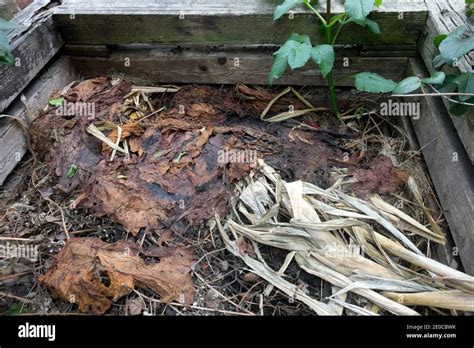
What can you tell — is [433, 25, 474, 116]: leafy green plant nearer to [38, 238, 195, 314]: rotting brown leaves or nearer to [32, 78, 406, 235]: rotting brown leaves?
[32, 78, 406, 235]: rotting brown leaves

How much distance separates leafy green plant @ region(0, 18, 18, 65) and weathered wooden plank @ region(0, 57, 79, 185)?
325 millimetres

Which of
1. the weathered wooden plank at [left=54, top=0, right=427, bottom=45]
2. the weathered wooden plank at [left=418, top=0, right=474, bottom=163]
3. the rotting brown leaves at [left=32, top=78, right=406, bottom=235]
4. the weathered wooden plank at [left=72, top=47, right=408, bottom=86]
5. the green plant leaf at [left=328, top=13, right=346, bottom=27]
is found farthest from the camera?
the weathered wooden plank at [left=72, top=47, right=408, bottom=86]

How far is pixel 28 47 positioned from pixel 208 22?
3.41 feet

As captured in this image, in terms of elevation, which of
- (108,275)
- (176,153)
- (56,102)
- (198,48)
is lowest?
(108,275)

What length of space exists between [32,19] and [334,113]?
1.91 m

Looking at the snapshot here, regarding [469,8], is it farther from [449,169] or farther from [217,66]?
[217,66]

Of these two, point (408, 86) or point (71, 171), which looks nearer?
point (408, 86)

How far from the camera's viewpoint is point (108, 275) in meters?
1.82

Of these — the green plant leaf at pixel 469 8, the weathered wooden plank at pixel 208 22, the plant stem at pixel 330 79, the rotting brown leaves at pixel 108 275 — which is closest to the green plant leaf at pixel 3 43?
the weathered wooden plank at pixel 208 22

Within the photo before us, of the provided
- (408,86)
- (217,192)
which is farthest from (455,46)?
(217,192)

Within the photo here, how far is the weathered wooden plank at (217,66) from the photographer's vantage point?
2.55 metres

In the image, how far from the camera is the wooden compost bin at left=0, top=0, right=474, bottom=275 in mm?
2260

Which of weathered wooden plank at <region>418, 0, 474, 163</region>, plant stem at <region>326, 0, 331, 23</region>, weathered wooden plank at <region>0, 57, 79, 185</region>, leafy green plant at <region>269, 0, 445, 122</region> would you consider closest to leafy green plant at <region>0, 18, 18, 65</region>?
weathered wooden plank at <region>0, 57, 79, 185</region>

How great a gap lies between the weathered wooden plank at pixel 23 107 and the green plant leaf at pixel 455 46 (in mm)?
2211
